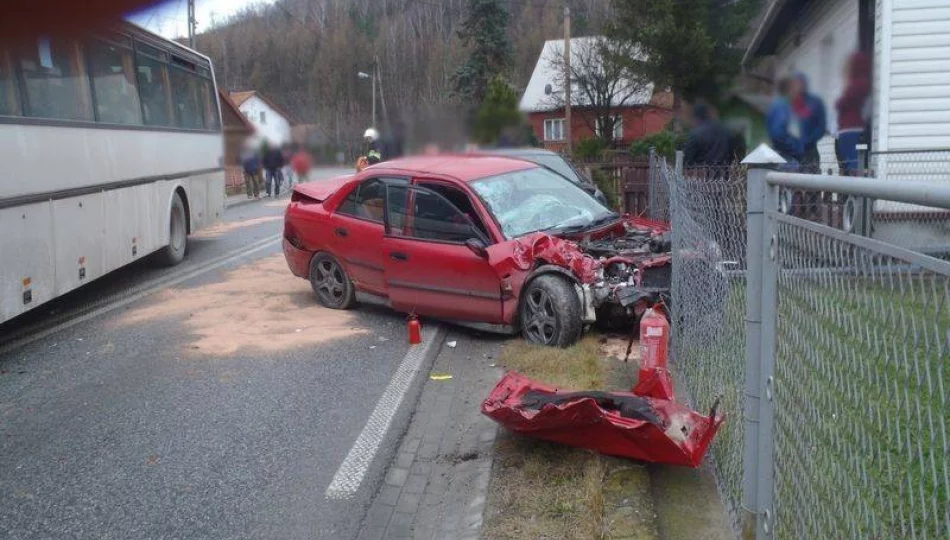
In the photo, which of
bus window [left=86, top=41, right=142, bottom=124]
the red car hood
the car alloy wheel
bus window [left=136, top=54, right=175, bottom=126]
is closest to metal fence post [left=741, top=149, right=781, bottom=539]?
the car alloy wheel

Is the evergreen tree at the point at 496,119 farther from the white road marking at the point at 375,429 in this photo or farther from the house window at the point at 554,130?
the house window at the point at 554,130

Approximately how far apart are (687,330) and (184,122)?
10281 millimetres

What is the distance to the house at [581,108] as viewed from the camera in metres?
22.1

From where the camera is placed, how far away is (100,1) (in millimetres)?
1502

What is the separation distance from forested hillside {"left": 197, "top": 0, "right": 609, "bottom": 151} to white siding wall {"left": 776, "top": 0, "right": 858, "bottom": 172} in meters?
3.74

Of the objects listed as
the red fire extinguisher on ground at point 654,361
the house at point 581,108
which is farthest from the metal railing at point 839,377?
the house at point 581,108

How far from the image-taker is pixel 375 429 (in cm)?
570

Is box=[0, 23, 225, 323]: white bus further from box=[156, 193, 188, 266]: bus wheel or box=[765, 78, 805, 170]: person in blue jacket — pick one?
box=[765, 78, 805, 170]: person in blue jacket

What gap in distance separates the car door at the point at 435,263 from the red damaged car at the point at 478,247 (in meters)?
0.01

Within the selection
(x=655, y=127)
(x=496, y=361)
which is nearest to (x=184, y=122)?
(x=496, y=361)

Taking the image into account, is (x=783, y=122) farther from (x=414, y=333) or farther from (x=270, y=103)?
(x=270, y=103)

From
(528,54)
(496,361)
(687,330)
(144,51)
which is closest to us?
(687,330)

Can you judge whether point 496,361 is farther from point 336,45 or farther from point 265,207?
point 265,207

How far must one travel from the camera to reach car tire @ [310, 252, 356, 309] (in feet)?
29.5
